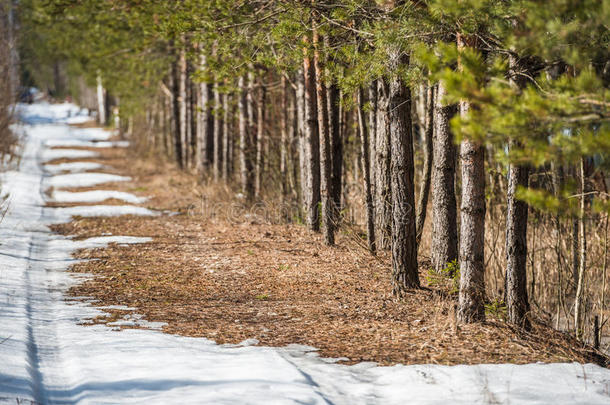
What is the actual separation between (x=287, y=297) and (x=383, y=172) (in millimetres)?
2635

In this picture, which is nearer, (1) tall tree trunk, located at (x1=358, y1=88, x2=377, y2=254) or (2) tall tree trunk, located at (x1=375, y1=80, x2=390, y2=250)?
(2) tall tree trunk, located at (x1=375, y1=80, x2=390, y2=250)

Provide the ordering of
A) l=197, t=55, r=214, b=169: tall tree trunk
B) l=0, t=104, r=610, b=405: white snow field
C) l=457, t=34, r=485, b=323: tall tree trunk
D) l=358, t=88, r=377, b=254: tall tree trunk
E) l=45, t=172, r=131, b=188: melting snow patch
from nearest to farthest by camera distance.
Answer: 1. l=0, t=104, r=610, b=405: white snow field
2. l=457, t=34, r=485, b=323: tall tree trunk
3. l=358, t=88, r=377, b=254: tall tree trunk
4. l=197, t=55, r=214, b=169: tall tree trunk
5. l=45, t=172, r=131, b=188: melting snow patch

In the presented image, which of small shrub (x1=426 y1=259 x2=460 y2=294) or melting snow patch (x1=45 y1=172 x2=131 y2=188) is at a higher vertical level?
melting snow patch (x1=45 y1=172 x2=131 y2=188)

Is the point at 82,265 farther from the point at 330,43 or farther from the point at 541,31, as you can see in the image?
the point at 541,31

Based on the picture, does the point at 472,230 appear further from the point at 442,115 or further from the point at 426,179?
the point at 426,179

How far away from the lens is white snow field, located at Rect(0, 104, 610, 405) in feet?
18.6

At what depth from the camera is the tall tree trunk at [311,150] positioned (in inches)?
489

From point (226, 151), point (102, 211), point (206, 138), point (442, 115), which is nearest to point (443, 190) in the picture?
point (442, 115)

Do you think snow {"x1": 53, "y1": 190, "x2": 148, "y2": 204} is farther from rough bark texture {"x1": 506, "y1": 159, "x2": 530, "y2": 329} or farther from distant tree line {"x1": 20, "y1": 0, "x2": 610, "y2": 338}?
rough bark texture {"x1": 506, "y1": 159, "x2": 530, "y2": 329}

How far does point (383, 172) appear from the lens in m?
10.6

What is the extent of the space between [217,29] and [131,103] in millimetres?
19986

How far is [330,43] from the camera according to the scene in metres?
10.7

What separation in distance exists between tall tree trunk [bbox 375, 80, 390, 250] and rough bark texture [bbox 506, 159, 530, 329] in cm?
275

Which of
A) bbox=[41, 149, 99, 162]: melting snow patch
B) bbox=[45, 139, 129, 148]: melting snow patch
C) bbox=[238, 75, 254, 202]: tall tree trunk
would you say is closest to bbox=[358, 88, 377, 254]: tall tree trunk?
bbox=[238, 75, 254, 202]: tall tree trunk
